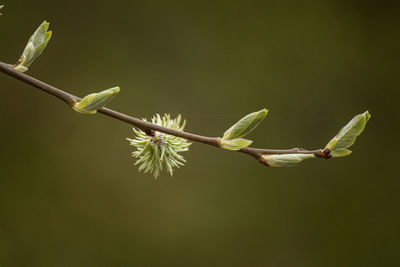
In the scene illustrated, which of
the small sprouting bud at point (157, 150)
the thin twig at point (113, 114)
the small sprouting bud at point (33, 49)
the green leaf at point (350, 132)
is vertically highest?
the small sprouting bud at point (33, 49)

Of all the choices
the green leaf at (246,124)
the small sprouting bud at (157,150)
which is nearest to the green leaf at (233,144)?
the green leaf at (246,124)

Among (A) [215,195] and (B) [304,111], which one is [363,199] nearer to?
(B) [304,111]

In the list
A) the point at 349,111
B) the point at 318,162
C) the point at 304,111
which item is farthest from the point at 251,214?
the point at 349,111

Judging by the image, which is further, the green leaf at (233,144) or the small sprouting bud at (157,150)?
the small sprouting bud at (157,150)

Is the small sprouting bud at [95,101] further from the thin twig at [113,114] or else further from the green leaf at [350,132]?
the green leaf at [350,132]

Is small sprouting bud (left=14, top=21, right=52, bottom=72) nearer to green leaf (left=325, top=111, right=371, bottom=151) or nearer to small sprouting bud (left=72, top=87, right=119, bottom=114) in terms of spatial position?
small sprouting bud (left=72, top=87, right=119, bottom=114)

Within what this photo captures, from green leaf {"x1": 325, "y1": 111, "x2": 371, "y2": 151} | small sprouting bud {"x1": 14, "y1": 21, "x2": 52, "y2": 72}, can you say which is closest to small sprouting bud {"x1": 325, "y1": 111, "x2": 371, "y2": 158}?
green leaf {"x1": 325, "y1": 111, "x2": 371, "y2": 151}
